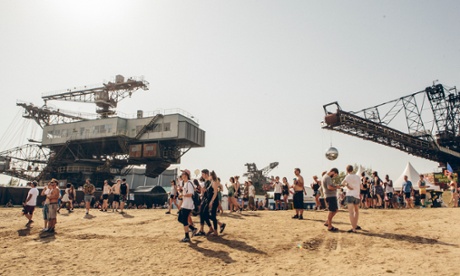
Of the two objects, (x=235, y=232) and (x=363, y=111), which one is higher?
(x=363, y=111)

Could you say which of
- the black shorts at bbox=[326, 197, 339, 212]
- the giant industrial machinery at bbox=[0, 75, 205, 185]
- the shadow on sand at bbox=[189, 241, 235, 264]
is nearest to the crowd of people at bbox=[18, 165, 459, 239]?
the black shorts at bbox=[326, 197, 339, 212]

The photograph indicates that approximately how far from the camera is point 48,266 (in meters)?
6.73

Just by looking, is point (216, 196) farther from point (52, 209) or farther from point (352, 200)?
point (52, 209)

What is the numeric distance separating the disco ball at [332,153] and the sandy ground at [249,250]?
700 cm

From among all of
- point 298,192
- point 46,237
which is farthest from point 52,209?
point 298,192

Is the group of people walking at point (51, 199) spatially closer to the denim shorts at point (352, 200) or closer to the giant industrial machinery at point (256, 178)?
the denim shorts at point (352, 200)

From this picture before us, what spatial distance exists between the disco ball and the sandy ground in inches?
276

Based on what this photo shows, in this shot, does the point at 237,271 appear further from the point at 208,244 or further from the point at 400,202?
the point at 400,202

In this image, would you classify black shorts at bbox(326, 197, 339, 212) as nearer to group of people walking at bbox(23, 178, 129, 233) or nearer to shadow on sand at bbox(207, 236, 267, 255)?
shadow on sand at bbox(207, 236, 267, 255)

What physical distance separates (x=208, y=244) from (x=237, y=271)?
7.27ft

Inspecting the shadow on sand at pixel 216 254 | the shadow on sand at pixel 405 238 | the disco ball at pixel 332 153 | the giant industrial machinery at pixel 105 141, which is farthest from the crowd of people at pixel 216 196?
the giant industrial machinery at pixel 105 141

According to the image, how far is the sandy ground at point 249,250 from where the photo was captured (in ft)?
19.3

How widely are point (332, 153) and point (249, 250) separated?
1216 centimetres

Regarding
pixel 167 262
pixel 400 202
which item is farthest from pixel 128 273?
pixel 400 202
